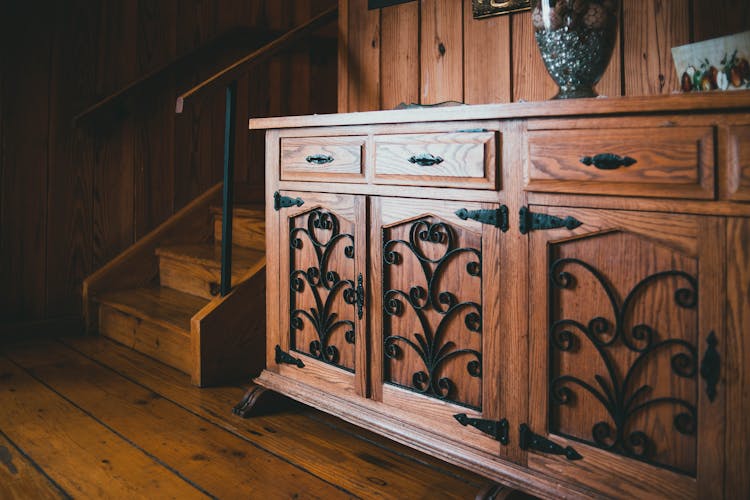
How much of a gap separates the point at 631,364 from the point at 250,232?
215 cm

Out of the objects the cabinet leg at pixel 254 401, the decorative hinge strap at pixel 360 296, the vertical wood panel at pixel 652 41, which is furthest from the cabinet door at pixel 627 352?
the cabinet leg at pixel 254 401

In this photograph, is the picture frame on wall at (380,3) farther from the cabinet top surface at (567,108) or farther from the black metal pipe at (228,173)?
the cabinet top surface at (567,108)

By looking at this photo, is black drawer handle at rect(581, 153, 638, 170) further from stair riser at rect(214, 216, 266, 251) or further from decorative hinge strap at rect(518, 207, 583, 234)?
stair riser at rect(214, 216, 266, 251)

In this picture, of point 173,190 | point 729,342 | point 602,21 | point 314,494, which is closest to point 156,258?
point 173,190

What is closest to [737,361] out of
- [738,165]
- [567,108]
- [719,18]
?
[738,165]

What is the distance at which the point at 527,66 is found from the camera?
6.64ft

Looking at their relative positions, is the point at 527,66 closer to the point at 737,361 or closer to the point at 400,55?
the point at 400,55

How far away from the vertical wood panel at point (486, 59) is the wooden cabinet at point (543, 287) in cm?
57

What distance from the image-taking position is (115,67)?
3139 millimetres

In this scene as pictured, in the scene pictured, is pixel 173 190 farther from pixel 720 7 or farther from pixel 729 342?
pixel 729 342

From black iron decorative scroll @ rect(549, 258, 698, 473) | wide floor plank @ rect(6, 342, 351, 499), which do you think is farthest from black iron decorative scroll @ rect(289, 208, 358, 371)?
black iron decorative scroll @ rect(549, 258, 698, 473)

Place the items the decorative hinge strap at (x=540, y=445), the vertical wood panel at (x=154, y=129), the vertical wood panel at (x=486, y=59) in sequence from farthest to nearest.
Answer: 1. the vertical wood panel at (x=154, y=129)
2. the vertical wood panel at (x=486, y=59)
3. the decorative hinge strap at (x=540, y=445)

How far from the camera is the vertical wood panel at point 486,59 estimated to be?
81.6 inches

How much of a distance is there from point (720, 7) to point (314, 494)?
147cm
